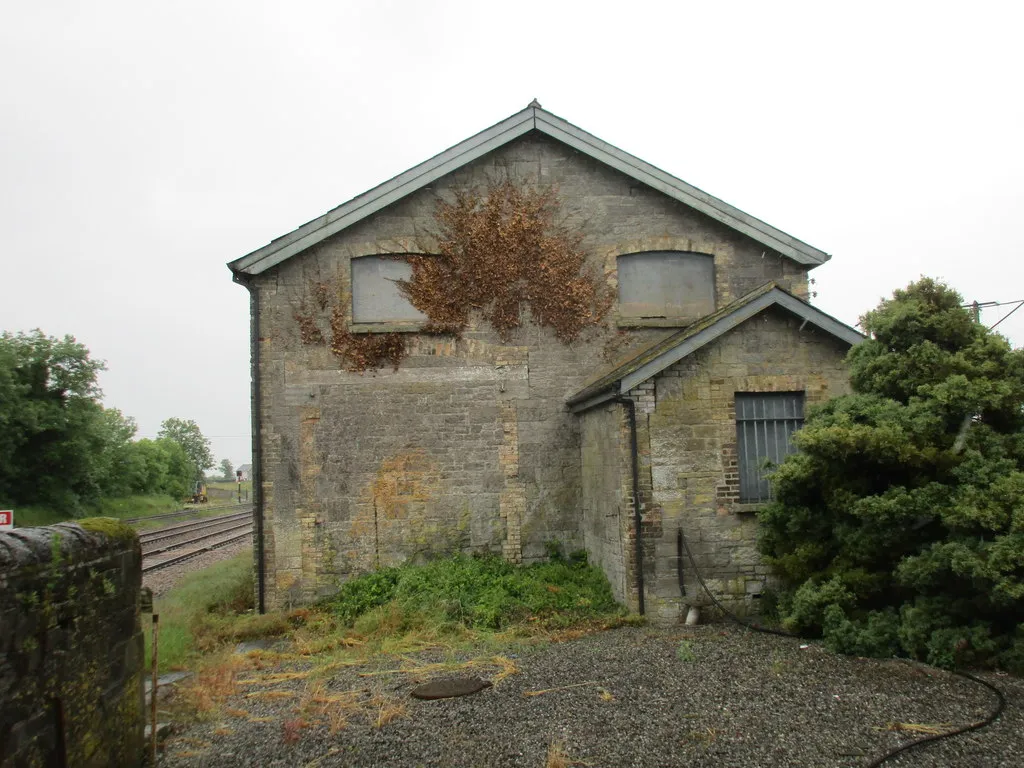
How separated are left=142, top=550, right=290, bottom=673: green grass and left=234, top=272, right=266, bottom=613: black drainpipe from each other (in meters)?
0.51

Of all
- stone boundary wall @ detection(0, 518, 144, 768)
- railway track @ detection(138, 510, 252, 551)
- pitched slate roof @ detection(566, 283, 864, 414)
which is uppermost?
pitched slate roof @ detection(566, 283, 864, 414)

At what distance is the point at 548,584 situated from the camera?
12.3 meters

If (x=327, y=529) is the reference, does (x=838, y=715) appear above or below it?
below

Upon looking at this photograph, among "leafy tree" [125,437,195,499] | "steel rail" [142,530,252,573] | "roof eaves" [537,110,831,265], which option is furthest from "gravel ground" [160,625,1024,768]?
"leafy tree" [125,437,195,499]

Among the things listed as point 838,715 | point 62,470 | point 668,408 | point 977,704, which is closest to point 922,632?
point 977,704

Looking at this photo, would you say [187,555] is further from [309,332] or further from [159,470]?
[159,470]

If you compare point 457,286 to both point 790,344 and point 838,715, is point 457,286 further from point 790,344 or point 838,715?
point 838,715

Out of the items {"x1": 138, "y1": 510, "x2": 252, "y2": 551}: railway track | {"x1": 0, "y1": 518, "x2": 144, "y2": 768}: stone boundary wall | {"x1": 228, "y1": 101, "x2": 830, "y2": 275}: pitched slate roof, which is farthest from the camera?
{"x1": 138, "y1": 510, "x2": 252, "y2": 551}: railway track

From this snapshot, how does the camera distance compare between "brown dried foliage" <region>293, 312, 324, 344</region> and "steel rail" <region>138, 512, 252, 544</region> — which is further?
"steel rail" <region>138, 512, 252, 544</region>

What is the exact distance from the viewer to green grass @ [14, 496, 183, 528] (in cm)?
2862

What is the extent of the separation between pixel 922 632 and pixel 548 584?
17.9 ft

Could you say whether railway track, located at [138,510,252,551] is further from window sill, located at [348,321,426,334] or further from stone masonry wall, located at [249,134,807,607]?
window sill, located at [348,321,426,334]

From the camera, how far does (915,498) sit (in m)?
8.32

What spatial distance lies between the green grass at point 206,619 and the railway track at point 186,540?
5.74m
